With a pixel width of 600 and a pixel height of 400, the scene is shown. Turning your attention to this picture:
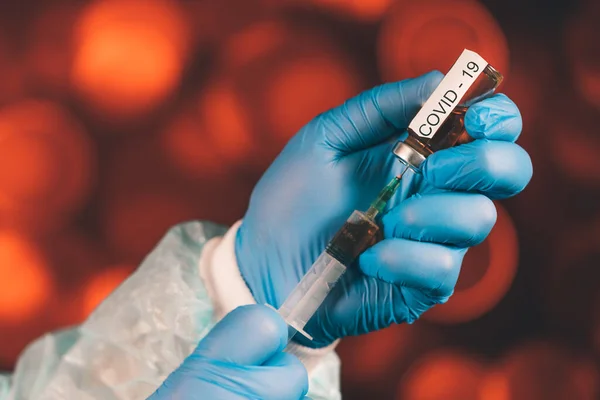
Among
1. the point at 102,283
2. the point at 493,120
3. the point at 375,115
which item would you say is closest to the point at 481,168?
the point at 493,120

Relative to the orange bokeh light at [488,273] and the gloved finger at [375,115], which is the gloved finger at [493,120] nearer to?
the gloved finger at [375,115]

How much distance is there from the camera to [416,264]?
0.75 meters

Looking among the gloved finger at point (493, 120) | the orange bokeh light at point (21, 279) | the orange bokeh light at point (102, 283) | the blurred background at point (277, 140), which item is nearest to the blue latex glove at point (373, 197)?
the gloved finger at point (493, 120)

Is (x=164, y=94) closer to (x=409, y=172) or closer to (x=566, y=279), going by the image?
(x=409, y=172)

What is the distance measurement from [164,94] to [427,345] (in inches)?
32.7

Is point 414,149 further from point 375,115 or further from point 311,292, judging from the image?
Result: point 311,292

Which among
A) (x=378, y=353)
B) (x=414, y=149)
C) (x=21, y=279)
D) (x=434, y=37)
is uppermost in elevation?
(x=434, y=37)

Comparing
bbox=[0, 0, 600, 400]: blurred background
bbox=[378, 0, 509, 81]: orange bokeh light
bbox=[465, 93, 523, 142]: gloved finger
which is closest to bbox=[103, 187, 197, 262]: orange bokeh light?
bbox=[0, 0, 600, 400]: blurred background

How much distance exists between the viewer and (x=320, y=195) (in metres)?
0.86

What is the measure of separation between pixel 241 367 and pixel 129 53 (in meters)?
0.88

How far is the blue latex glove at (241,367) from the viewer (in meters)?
0.68

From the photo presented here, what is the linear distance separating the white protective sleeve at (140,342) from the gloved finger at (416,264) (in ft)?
0.74

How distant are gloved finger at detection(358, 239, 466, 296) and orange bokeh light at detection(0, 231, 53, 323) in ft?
3.03

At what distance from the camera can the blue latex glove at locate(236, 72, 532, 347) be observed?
2.45ft
